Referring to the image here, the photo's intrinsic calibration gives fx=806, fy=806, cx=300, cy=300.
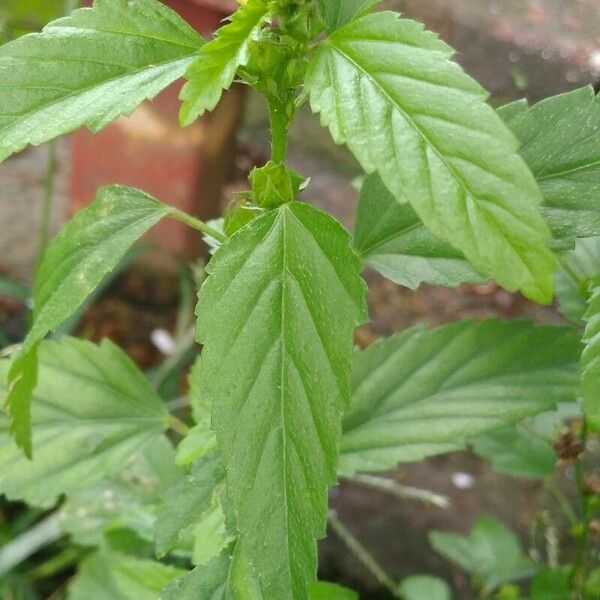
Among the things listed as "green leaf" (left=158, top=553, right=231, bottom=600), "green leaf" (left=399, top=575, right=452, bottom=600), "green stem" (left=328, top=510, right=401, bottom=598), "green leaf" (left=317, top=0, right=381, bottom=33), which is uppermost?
"green leaf" (left=317, top=0, right=381, bottom=33)

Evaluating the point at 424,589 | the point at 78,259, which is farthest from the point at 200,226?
the point at 424,589

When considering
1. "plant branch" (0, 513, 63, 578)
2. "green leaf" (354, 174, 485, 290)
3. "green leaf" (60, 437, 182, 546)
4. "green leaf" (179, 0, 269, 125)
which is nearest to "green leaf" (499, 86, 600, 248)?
"green leaf" (354, 174, 485, 290)

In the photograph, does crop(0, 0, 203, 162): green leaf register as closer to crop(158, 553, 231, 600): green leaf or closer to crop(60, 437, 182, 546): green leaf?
crop(158, 553, 231, 600): green leaf

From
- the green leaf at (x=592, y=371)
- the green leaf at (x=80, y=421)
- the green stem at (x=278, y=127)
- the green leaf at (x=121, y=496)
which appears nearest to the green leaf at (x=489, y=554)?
the green leaf at (x=121, y=496)

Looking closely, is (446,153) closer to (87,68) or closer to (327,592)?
(87,68)

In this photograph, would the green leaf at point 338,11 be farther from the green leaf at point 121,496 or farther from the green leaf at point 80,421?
the green leaf at point 121,496
